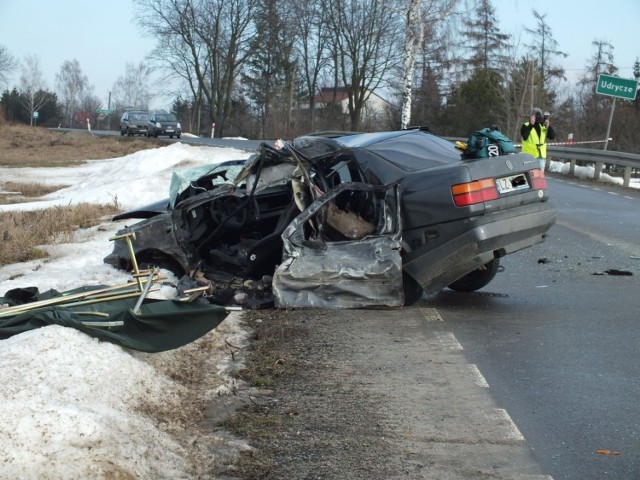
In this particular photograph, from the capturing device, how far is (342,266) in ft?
23.7

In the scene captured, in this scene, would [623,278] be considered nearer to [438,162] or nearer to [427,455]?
[438,162]

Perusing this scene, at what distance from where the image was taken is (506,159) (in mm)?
7523

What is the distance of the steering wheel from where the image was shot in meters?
8.10

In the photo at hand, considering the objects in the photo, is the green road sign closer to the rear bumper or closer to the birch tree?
the birch tree

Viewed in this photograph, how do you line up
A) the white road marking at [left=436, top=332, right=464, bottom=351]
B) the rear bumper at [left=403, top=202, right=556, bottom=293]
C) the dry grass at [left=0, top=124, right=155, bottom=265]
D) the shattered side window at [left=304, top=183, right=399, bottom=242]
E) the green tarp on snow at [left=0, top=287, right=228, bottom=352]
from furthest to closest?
the dry grass at [left=0, top=124, right=155, bottom=265] → the shattered side window at [left=304, top=183, right=399, bottom=242] → the rear bumper at [left=403, top=202, right=556, bottom=293] → the white road marking at [left=436, top=332, right=464, bottom=351] → the green tarp on snow at [left=0, top=287, right=228, bottom=352]

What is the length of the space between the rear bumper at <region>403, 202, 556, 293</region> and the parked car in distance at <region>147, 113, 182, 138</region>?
1639 inches

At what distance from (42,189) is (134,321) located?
2031 centimetres

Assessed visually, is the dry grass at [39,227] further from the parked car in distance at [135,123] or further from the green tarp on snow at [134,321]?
the parked car in distance at [135,123]

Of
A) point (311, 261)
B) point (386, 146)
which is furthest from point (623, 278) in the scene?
point (311, 261)

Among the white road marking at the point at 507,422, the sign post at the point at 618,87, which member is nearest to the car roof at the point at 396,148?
the white road marking at the point at 507,422

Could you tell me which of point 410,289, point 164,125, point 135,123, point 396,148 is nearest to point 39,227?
point 396,148

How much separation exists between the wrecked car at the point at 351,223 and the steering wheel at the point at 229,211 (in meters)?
0.01

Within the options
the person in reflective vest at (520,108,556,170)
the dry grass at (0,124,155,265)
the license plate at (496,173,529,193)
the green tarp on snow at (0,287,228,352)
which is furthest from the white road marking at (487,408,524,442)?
the person in reflective vest at (520,108,556,170)

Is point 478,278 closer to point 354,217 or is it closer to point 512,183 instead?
point 512,183
